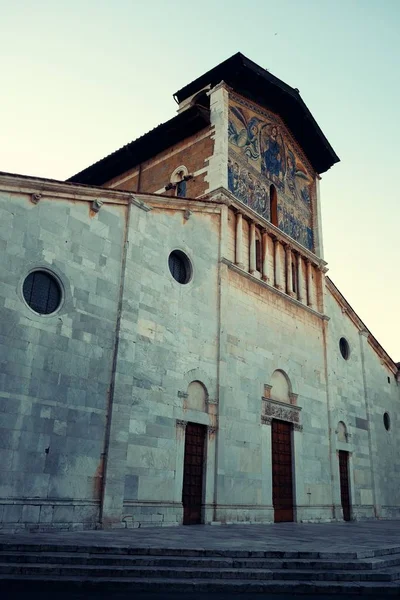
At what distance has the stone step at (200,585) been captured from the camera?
633 centimetres

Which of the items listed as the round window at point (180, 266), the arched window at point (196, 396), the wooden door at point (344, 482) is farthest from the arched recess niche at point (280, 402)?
the round window at point (180, 266)

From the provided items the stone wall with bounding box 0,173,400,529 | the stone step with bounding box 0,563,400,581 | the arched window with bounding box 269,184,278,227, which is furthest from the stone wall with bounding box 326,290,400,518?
the stone step with bounding box 0,563,400,581

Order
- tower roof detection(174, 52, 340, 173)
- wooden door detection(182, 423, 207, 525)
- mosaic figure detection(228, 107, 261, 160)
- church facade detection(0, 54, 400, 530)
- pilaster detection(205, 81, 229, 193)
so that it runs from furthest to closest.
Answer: tower roof detection(174, 52, 340, 173) → mosaic figure detection(228, 107, 261, 160) → pilaster detection(205, 81, 229, 193) → wooden door detection(182, 423, 207, 525) → church facade detection(0, 54, 400, 530)

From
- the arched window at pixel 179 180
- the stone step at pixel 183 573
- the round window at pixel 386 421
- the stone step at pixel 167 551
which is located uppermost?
the arched window at pixel 179 180

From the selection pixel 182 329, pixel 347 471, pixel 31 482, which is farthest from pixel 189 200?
pixel 347 471

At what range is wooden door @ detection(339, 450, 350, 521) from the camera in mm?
19047

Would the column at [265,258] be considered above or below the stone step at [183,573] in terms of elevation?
above

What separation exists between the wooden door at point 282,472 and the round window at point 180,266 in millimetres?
5717

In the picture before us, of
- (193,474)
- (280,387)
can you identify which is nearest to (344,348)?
(280,387)

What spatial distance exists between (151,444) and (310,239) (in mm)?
12658

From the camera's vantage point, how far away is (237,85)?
19656 millimetres

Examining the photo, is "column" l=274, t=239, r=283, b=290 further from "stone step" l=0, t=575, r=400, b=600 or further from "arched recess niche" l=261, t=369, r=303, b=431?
"stone step" l=0, t=575, r=400, b=600

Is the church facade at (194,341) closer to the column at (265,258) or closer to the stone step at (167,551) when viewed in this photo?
the column at (265,258)

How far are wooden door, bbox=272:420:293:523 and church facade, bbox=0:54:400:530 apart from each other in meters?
0.06
